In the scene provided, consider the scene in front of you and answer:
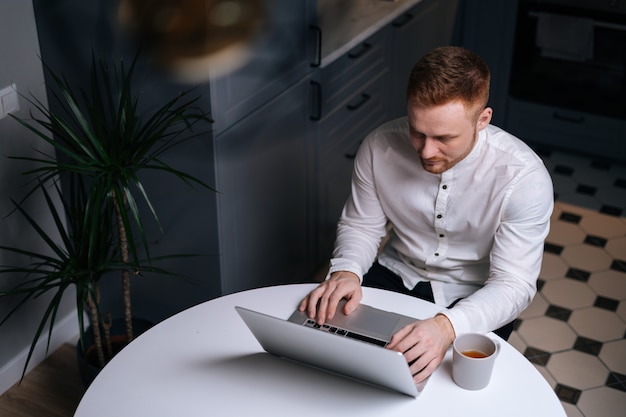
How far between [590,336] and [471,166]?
52.6 inches

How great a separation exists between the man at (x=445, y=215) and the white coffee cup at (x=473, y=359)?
62 mm

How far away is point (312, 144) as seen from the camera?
3.20 meters

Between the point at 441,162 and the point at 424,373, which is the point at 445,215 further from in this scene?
the point at 424,373

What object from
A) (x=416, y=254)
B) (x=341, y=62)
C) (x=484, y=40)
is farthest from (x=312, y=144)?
(x=484, y=40)

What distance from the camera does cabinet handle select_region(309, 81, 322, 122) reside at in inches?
121

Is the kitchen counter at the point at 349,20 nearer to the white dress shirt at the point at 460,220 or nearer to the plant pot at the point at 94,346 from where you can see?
the white dress shirt at the point at 460,220

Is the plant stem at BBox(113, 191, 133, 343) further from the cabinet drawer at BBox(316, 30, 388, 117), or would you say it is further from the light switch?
the cabinet drawer at BBox(316, 30, 388, 117)

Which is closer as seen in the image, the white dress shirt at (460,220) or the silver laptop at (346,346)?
the silver laptop at (346,346)

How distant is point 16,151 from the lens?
2760 mm

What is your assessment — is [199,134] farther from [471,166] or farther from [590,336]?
[590,336]

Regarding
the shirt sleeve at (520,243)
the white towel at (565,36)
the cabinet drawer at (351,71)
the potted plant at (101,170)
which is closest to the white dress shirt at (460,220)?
the shirt sleeve at (520,243)

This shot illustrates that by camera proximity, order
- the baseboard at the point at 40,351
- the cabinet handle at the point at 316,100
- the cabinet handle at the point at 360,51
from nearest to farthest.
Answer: the baseboard at the point at 40,351, the cabinet handle at the point at 316,100, the cabinet handle at the point at 360,51

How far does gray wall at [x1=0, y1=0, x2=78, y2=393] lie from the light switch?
19 millimetres

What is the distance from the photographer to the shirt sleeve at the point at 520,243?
7.03ft
